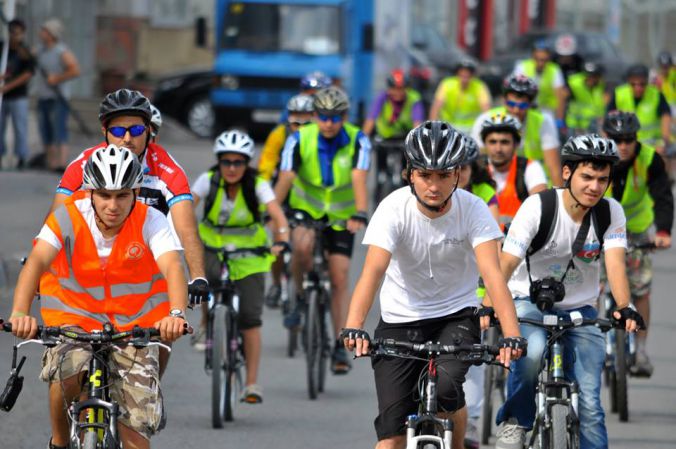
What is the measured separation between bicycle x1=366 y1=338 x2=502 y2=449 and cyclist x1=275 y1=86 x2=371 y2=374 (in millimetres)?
4668

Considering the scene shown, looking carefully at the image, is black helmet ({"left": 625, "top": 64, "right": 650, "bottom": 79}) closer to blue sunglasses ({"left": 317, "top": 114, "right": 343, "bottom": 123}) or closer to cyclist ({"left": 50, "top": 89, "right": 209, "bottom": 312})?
blue sunglasses ({"left": 317, "top": 114, "right": 343, "bottom": 123})

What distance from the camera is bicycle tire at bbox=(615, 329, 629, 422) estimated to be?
10.1 meters

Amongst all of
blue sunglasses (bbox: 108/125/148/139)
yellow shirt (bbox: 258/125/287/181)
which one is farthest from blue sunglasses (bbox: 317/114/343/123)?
blue sunglasses (bbox: 108/125/148/139)

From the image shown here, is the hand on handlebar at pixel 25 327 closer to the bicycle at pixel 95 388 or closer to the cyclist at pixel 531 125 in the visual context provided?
the bicycle at pixel 95 388

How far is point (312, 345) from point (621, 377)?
2.01 metres

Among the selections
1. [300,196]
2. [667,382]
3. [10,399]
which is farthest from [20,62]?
[10,399]

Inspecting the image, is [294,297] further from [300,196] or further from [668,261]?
[668,261]

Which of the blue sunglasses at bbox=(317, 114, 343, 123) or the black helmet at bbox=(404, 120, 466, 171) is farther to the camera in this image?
the blue sunglasses at bbox=(317, 114, 343, 123)

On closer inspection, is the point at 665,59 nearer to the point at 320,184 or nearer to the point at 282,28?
the point at 282,28

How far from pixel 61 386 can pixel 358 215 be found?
4598mm

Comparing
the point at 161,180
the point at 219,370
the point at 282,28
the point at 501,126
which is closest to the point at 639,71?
Result: the point at 501,126

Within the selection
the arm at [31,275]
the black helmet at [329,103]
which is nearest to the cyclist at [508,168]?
the black helmet at [329,103]

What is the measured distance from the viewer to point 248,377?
10.5m

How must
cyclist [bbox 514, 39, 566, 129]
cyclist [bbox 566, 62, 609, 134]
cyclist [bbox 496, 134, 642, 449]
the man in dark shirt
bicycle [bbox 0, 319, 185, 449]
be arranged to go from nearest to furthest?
1. bicycle [bbox 0, 319, 185, 449]
2. cyclist [bbox 496, 134, 642, 449]
3. cyclist [bbox 514, 39, 566, 129]
4. the man in dark shirt
5. cyclist [bbox 566, 62, 609, 134]
